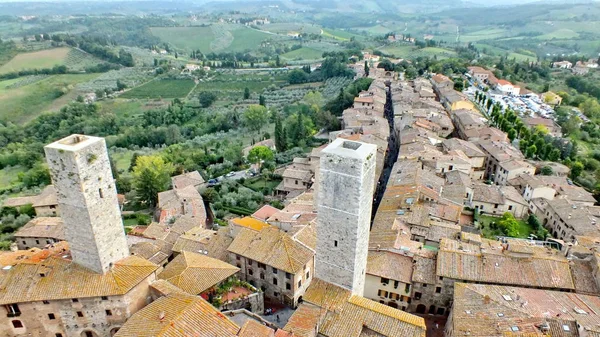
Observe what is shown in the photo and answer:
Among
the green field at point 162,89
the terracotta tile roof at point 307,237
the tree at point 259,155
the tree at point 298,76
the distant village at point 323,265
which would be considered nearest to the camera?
the distant village at point 323,265

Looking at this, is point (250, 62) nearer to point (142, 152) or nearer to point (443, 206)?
point (142, 152)

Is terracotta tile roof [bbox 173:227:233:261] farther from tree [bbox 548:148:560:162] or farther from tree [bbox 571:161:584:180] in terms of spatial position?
tree [bbox 548:148:560:162]

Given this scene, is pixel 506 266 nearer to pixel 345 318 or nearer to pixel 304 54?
pixel 345 318

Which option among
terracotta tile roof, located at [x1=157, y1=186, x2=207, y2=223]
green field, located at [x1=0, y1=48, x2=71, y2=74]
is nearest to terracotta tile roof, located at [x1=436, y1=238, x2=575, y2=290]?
terracotta tile roof, located at [x1=157, y1=186, x2=207, y2=223]

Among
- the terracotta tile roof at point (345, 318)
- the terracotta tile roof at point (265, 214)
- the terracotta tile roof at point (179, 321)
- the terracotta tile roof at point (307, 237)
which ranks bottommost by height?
the terracotta tile roof at point (265, 214)

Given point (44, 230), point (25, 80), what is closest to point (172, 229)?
point (44, 230)

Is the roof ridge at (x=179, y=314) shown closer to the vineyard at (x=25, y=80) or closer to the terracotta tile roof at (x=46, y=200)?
the terracotta tile roof at (x=46, y=200)

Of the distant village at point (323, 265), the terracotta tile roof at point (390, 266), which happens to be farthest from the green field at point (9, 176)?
the terracotta tile roof at point (390, 266)

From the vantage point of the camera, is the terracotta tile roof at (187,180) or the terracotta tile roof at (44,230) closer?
the terracotta tile roof at (44,230)
